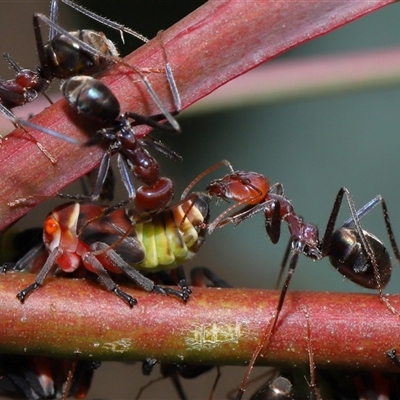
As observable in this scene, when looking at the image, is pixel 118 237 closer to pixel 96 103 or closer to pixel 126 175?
pixel 126 175

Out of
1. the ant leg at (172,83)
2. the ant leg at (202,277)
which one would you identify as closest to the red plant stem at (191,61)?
the ant leg at (172,83)

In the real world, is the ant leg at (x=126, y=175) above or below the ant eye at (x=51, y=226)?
below

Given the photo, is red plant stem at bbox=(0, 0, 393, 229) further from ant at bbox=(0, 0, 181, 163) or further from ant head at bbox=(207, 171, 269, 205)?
ant head at bbox=(207, 171, 269, 205)

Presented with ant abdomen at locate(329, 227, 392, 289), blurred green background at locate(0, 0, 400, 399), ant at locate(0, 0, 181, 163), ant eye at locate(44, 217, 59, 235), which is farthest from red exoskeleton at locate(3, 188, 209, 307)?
blurred green background at locate(0, 0, 400, 399)

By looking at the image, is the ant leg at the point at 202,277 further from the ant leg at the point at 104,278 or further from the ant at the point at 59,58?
the ant at the point at 59,58

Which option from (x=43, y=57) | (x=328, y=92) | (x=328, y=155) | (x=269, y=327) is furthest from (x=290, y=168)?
(x=269, y=327)
